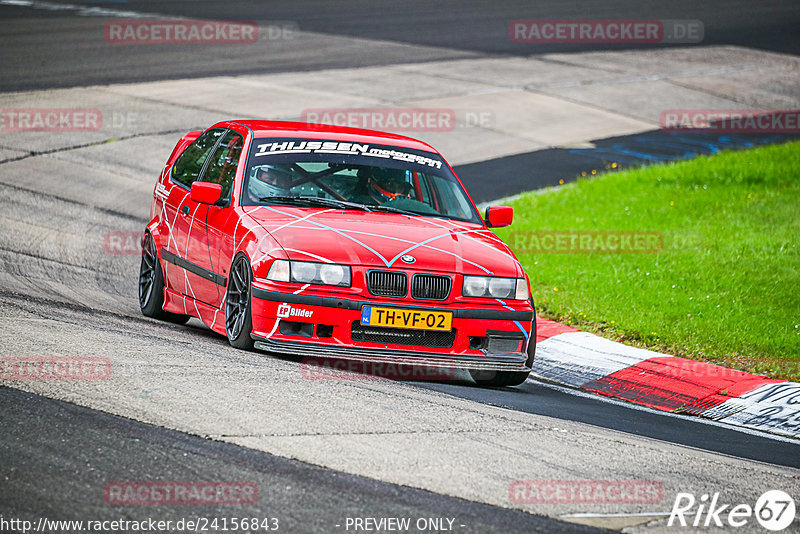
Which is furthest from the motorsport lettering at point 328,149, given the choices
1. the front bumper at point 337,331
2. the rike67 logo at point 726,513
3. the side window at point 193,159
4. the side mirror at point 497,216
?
the rike67 logo at point 726,513

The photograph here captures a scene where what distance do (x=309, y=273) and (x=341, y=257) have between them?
0.77 ft

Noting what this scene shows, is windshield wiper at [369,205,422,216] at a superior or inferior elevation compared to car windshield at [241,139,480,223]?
inferior

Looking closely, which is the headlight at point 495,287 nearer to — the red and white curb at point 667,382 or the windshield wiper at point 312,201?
the windshield wiper at point 312,201

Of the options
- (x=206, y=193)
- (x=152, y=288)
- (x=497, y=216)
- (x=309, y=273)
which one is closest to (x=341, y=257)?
(x=309, y=273)

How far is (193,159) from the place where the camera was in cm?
936

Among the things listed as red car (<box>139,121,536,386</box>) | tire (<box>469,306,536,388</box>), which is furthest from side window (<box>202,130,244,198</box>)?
tire (<box>469,306,536,388</box>)

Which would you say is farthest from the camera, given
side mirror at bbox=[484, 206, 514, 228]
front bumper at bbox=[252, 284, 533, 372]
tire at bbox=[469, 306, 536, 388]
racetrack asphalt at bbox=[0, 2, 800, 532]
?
side mirror at bbox=[484, 206, 514, 228]

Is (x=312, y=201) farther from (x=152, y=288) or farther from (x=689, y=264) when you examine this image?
(x=689, y=264)

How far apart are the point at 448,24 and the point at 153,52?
408 inches

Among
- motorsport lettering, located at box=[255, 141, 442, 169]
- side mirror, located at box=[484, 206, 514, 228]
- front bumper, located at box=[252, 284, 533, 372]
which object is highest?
motorsport lettering, located at box=[255, 141, 442, 169]

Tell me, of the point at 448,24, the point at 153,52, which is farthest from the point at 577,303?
the point at 448,24

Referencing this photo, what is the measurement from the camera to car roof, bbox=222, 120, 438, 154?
28.4 ft

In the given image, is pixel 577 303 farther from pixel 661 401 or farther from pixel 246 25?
pixel 246 25

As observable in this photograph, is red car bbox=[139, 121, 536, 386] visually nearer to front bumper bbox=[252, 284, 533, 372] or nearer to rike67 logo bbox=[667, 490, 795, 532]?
front bumper bbox=[252, 284, 533, 372]
